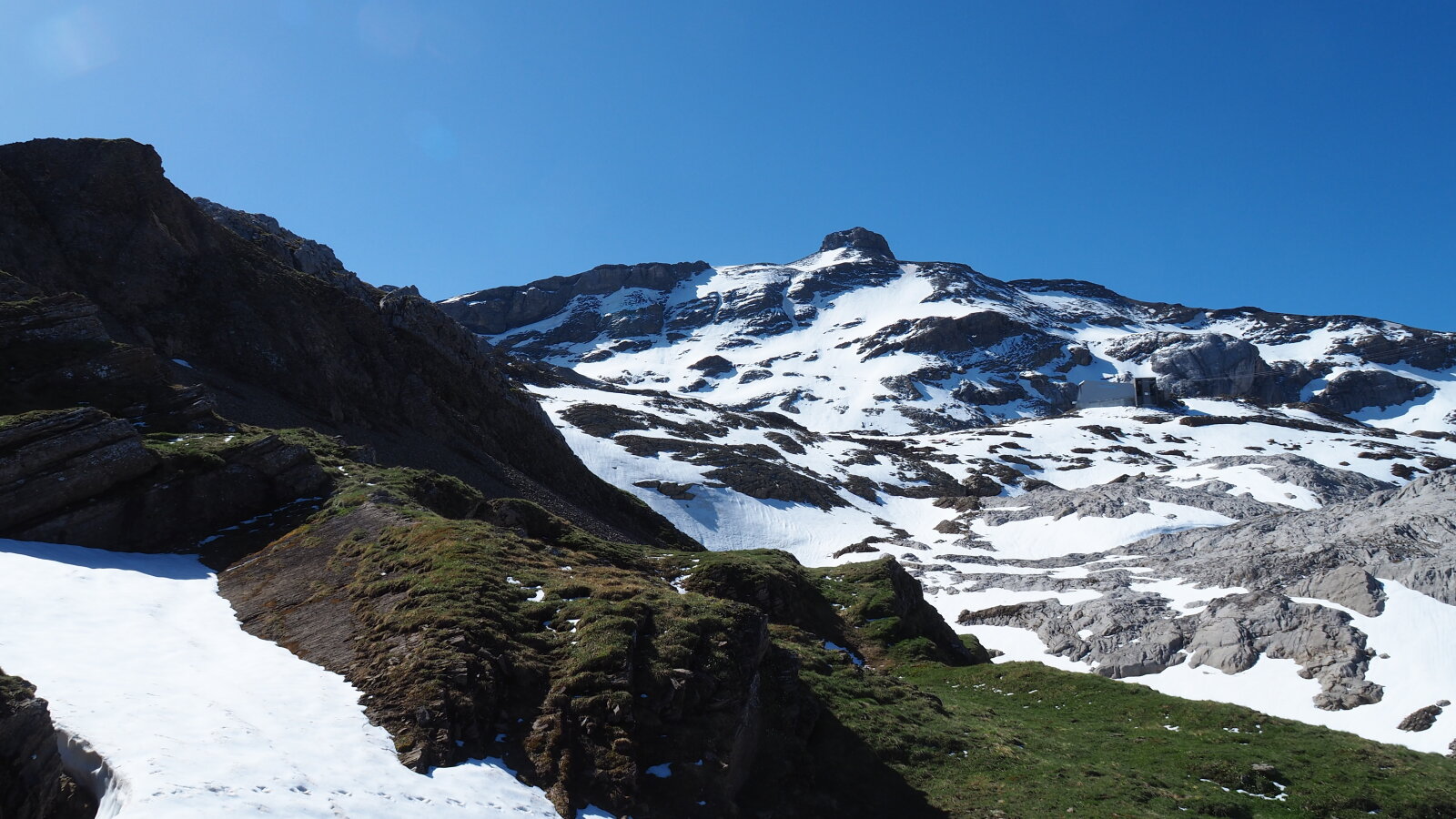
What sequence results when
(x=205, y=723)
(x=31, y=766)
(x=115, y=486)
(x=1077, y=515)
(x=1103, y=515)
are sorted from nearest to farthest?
(x=31, y=766)
(x=205, y=723)
(x=115, y=486)
(x=1103, y=515)
(x=1077, y=515)

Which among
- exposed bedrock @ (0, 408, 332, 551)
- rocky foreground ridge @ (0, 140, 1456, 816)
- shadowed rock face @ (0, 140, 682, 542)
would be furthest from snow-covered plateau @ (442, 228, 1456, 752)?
exposed bedrock @ (0, 408, 332, 551)

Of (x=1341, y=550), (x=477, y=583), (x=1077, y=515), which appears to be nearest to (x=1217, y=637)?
(x=1341, y=550)

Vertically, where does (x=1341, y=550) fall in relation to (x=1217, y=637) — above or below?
above

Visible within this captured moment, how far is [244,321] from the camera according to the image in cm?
4569

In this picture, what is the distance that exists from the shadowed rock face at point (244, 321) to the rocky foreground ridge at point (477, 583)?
197mm

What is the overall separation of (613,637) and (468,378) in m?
47.4

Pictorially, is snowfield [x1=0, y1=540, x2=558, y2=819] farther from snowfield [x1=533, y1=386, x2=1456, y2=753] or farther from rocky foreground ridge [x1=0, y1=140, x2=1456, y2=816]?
snowfield [x1=533, y1=386, x2=1456, y2=753]

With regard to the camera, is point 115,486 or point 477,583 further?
point 115,486

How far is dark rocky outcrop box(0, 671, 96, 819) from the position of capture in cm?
834

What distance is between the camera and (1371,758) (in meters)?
19.5

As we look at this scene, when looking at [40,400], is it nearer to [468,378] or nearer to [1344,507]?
[468,378]

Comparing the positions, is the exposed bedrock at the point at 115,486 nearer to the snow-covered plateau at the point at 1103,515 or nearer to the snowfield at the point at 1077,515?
the snowfield at the point at 1077,515

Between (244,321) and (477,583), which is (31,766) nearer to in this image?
(477,583)

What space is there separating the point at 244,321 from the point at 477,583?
38707mm
